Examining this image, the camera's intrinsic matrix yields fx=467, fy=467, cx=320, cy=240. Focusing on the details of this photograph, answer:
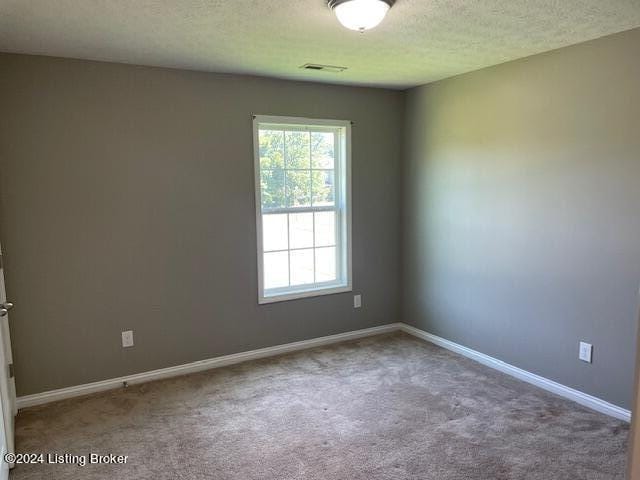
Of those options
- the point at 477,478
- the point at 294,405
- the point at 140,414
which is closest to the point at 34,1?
the point at 140,414

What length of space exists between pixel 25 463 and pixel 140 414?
66cm

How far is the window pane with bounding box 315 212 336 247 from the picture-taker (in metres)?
4.20

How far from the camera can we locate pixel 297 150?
3.99 m

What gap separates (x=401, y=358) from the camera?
3857mm

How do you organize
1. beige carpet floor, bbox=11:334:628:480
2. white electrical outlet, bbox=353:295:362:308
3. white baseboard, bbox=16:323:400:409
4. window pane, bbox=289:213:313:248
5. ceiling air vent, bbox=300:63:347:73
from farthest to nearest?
white electrical outlet, bbox=353:295:362:308 < window pane, bbox=289:213:313:248 < ceiling air vent, bbox=300:63:347:73 < white baseboard, bbox=16:323:400:409 < beige carpet floor, bbox=11:334:628:480

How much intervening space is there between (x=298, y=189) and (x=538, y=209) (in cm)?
189

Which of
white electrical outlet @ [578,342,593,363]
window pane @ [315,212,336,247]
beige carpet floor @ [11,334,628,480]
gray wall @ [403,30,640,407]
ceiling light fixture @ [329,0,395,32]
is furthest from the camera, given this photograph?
window pane @ [315,212,336,247]

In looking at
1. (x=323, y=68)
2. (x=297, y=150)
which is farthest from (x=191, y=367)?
(x=323, y=68)

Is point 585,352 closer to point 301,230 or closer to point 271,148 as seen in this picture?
point 301,230

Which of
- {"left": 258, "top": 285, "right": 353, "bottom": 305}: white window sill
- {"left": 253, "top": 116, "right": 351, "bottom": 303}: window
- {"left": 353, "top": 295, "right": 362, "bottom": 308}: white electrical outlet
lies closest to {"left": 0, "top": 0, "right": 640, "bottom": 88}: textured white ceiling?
{"left": 253, "top": 116, "right": 351, "bottom": 303}: window

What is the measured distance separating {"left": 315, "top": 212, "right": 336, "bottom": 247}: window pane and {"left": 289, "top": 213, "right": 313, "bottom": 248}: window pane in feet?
0.24

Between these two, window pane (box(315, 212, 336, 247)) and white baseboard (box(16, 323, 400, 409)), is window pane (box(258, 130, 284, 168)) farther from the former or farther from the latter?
white baseboard (box(16, 323, 400, 409))

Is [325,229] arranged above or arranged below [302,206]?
below

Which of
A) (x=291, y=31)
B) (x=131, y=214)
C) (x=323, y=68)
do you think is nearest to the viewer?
(x=291, y=31)
